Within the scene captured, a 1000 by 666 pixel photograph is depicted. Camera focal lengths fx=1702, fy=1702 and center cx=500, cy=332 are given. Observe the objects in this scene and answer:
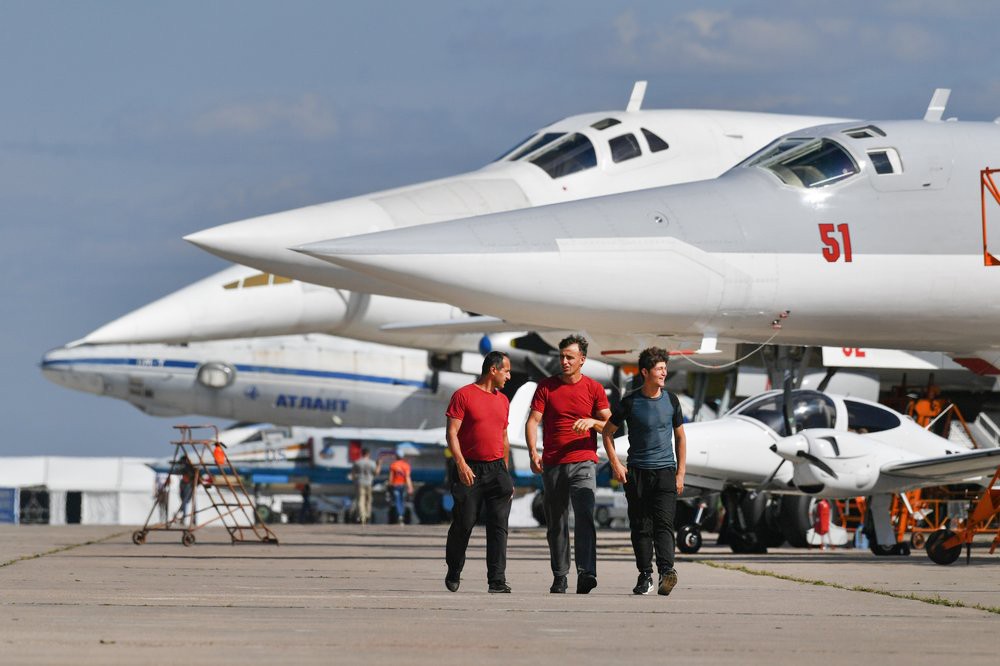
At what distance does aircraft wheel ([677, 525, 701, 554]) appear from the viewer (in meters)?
16.2

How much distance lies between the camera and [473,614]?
8289 mm

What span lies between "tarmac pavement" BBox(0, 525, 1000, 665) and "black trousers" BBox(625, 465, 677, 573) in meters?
0.31

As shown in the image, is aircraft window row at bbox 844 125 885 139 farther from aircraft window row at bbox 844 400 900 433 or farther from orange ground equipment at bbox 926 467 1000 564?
aircraft window row at bbox 844 400 900 433

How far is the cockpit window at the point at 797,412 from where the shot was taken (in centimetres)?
1634

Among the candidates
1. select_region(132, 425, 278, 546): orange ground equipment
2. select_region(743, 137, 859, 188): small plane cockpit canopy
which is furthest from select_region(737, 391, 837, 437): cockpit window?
select_region(132, 425, 278, 546): orange ground equipment

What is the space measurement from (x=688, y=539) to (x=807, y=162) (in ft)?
14.6

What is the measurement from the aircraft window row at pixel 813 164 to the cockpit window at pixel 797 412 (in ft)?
11.7

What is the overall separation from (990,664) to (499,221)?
6854mm

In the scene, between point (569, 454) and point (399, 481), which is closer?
point (569, 454)

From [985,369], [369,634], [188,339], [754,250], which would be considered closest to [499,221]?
[754,250]

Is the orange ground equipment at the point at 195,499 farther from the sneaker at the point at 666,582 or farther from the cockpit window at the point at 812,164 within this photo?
the sneaker at the point at 666,582

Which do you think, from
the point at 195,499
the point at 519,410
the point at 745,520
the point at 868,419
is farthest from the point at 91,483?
the point at 868,419

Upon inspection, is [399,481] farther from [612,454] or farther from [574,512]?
[612,454]

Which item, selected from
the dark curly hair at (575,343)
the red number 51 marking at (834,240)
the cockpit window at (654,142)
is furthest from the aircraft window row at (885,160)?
the cockpit window at (654,142)
